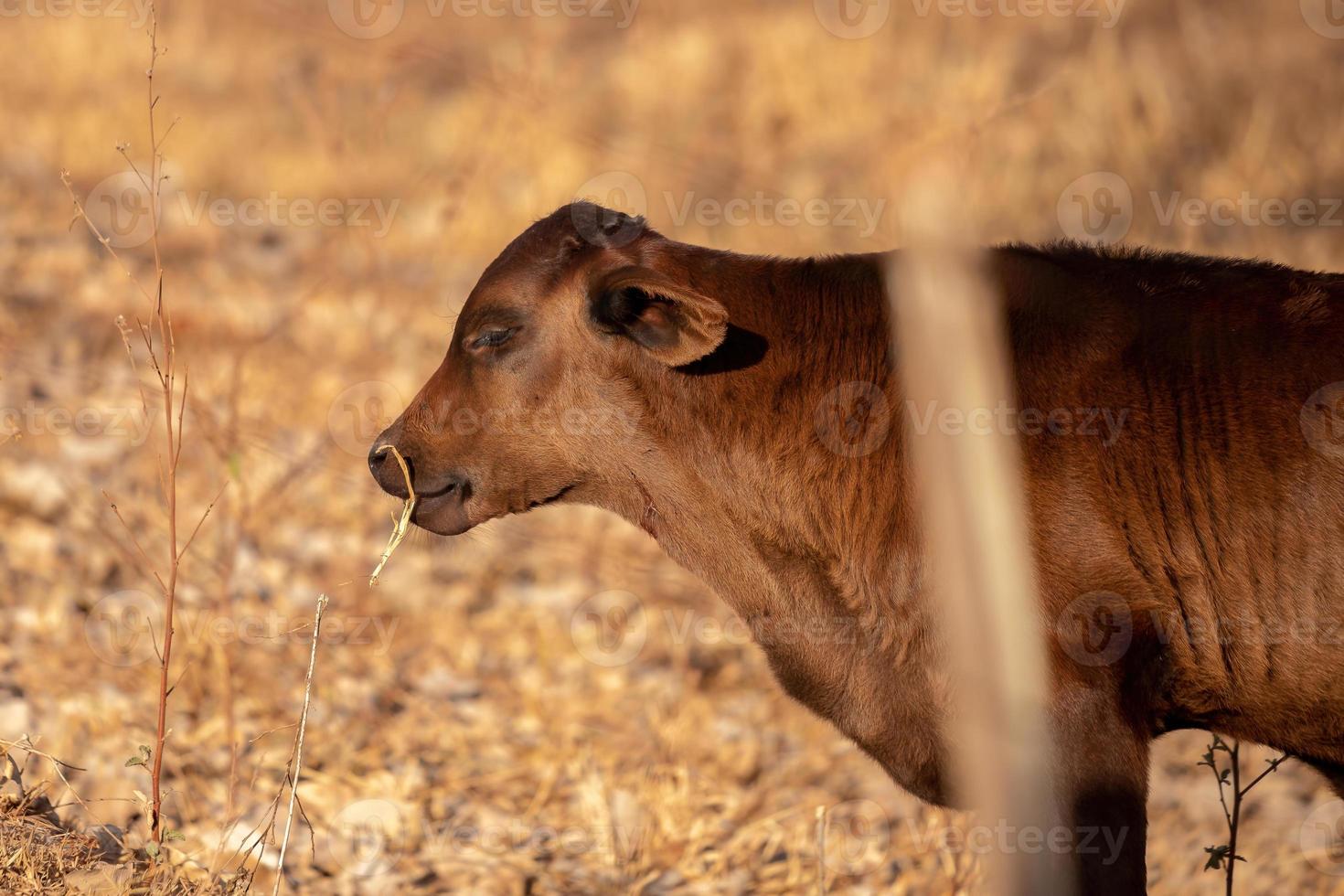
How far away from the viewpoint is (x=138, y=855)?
16.4ft

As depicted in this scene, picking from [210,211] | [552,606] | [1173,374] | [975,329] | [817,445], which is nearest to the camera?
[975,329]

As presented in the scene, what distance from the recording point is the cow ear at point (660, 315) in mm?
4660

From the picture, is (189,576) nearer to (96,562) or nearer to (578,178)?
(96,562)

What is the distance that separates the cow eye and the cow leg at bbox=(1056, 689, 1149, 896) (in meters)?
2.28

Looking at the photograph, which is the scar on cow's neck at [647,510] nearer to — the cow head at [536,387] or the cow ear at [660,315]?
the cow head at [536,387]

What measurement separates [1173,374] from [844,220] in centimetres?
866

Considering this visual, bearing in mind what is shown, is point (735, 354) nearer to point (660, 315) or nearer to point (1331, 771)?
point (660, 315)

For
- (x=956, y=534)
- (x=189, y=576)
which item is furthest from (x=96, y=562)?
(x=956, y=534)

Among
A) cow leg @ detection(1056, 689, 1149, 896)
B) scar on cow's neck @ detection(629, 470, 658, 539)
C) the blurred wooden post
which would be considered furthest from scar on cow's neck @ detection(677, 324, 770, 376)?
cow leg @ detection(1056, 689, 1149, 896)

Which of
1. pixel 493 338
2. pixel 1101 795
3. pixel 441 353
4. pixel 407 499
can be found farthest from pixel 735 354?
pixel 441 353

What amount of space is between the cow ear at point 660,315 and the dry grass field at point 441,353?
2.92ft

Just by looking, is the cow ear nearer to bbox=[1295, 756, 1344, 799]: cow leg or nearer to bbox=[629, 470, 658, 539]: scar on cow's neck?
bbox=[629, 470, 658, 539]: scar on cow's neck

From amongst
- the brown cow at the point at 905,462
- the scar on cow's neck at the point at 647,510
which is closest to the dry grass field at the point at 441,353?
the brown cow at the point at 905,462

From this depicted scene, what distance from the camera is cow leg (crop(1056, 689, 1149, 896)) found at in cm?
420
